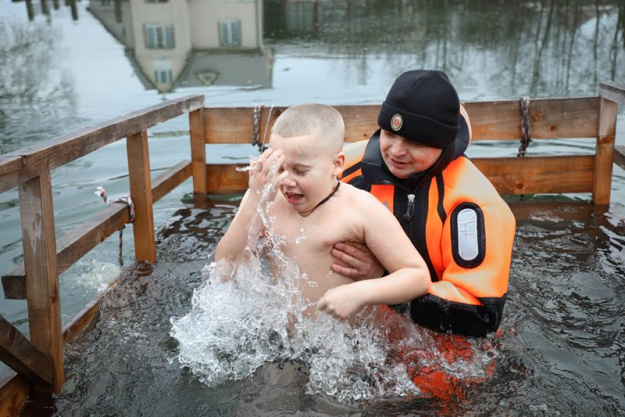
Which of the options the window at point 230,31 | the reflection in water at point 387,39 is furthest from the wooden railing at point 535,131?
the window at point 230,31

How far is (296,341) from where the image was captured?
147 inches

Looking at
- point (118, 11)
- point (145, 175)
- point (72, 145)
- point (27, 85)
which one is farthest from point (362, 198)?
point (118, 11)

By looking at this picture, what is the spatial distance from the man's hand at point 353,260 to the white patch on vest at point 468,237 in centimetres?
52

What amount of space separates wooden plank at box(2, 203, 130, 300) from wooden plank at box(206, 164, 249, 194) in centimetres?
224

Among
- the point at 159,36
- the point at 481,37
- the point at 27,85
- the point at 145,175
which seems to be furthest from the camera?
the point at 159,36

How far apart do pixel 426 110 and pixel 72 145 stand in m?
2.07

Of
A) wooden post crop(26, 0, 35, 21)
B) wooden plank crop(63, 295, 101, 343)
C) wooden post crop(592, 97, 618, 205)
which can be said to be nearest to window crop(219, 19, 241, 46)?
wooden post crop(26, 0, 35, 21)

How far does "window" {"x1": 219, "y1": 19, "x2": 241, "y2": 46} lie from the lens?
99.3ft

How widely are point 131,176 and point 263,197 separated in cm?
238

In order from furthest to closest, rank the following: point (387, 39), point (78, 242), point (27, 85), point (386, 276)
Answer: point (387, 39)
point (27, 85)
point (78, 242)
point (386, 276)

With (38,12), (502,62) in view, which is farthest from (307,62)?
(38,12)

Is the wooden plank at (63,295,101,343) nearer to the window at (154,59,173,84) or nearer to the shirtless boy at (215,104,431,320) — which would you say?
the shirtless boy at (215,104,431,320)

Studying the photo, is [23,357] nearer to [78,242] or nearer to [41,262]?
[41,262]

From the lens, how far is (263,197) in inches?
127
